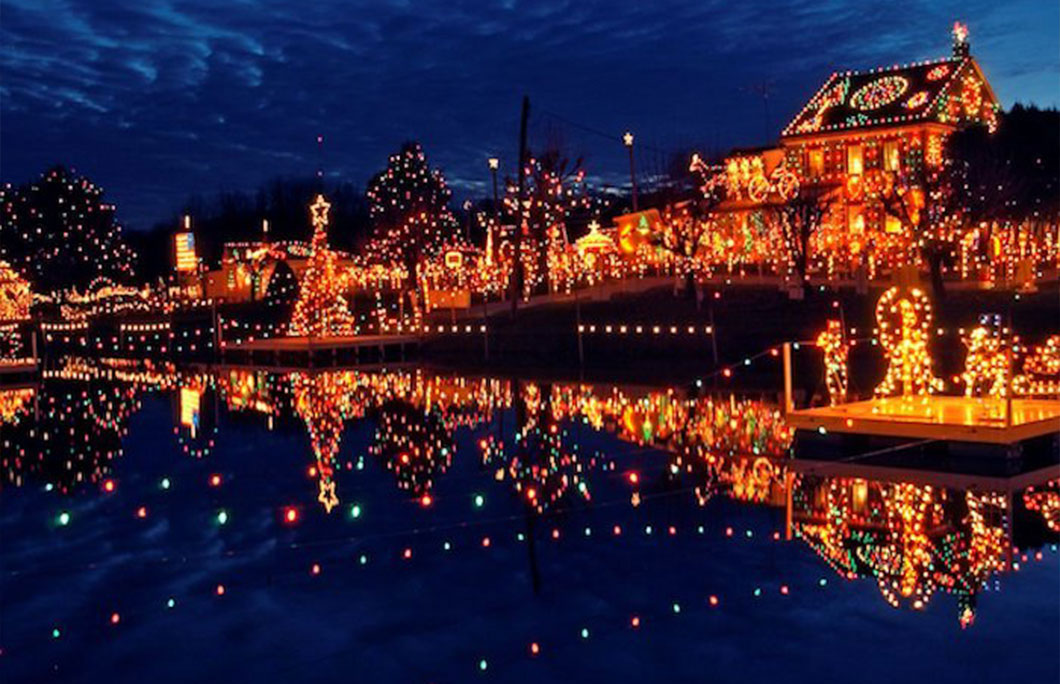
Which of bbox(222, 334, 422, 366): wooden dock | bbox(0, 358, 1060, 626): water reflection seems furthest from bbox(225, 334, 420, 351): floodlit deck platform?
bbox(0, 358, 1060, 626): water reflection

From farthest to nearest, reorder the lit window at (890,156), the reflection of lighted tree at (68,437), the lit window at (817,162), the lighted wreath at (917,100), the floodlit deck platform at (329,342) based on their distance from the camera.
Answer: the lit window at (817,162) → the lit window at (890,156) → the lighted wreath at (917,100) → the floodlit deck platform at (329,342) → the reflection of lighted tree at (68,437)

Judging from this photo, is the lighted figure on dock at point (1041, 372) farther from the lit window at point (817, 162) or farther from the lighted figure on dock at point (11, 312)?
the lighted figure on dock at point (11, 312)

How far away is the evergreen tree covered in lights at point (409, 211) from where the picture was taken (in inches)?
2427

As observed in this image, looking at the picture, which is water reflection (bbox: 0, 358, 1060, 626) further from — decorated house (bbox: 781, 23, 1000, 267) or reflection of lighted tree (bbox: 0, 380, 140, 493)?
decorated house (bbox: 781, 23, 1000, 267)

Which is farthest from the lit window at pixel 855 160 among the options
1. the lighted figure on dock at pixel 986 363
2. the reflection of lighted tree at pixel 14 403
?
the lighted figure on dock at pixel 986 363

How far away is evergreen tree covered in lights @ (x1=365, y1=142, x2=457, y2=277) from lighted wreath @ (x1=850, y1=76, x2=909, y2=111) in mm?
21942

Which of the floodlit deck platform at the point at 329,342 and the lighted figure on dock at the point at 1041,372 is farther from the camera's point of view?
the floodlit deck platform at the point at 329,342

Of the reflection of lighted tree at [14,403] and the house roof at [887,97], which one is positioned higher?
the house roof at [887,97]

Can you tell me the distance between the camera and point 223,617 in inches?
356

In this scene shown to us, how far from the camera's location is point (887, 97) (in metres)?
46.6

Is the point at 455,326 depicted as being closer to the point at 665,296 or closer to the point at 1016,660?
the point at 665,296

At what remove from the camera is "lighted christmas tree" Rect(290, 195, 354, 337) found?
36.8m

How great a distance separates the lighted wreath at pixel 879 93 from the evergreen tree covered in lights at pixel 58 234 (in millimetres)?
43027

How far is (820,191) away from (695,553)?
33.7 m
